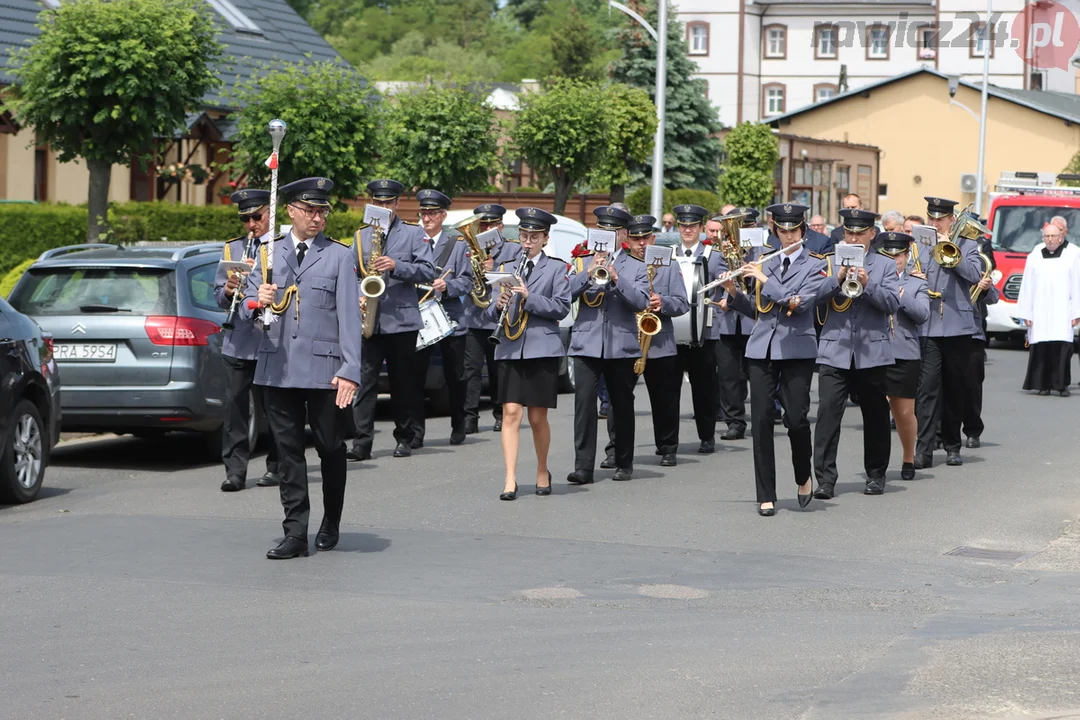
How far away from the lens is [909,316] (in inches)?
463

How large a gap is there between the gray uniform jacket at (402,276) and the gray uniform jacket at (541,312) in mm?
1833

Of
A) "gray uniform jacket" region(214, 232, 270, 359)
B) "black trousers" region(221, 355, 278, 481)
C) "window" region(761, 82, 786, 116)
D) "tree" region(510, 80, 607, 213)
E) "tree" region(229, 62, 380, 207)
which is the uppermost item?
"window" region(761, 82, 786, 116)

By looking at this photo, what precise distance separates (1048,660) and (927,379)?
270 inches

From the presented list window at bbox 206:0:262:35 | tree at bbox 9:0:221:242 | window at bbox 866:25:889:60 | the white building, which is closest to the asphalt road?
tree at bbox 9:0:221:242

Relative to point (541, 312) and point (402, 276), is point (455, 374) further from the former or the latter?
point (541, 312)

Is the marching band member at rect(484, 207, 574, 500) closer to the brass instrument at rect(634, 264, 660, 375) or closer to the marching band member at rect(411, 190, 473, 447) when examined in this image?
the brass instrument at rect(634, 264, 660, 375)

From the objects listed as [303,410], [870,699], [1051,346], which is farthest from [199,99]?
[870,699]

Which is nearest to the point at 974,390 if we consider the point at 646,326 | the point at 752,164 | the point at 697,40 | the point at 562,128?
the point at 646,326

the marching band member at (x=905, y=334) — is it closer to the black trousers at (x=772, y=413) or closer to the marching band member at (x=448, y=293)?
the black trousers at (x=772, y=413)

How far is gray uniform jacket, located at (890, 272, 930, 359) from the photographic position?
1164 centimetres

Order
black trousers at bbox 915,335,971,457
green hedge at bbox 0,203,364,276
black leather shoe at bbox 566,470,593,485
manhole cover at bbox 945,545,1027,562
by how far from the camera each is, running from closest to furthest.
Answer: manhole cover at bbox 945,545,1027,562, black leather shoe at bbox 566,470,593,485, black trousers at bbox 915,335,971,457, green hedge at bbox 0,203,364,276

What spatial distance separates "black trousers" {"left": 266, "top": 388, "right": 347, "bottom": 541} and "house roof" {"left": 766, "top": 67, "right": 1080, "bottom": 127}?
55.2m

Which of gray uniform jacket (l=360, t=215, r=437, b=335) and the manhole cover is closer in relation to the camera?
the manhole cover

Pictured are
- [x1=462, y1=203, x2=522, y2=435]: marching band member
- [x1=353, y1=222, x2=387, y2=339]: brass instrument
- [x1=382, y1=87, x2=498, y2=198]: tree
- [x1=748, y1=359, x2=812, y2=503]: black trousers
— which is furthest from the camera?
[x1=382, y1=87, x2=498, y2=198]: tree
